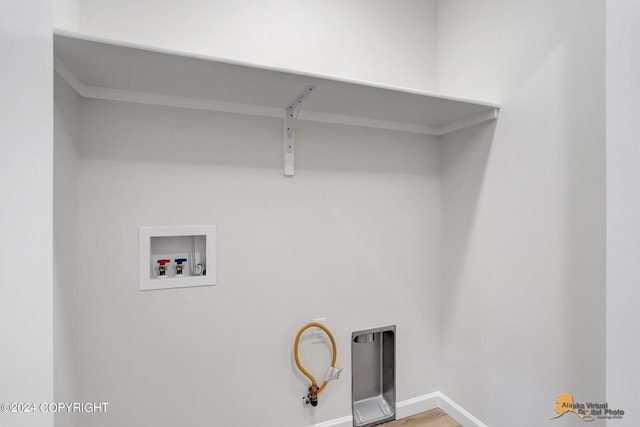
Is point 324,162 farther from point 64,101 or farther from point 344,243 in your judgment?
point 64,101

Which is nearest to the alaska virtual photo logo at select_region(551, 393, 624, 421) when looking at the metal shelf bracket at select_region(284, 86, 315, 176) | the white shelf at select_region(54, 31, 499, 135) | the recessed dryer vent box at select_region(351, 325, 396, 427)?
the recessed dryer vent box at select_region(351, 325, 396, 427)

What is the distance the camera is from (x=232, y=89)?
110 cm

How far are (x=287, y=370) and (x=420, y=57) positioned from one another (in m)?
1.72

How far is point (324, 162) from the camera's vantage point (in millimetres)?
1412

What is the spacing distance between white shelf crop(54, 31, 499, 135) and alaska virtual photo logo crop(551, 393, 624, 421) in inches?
44.0

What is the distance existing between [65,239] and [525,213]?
1.68 m

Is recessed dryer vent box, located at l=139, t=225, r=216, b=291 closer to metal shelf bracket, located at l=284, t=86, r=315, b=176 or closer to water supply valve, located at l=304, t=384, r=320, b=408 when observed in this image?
metal shelf bracket, located at l=284, t=86, r=315, b=176

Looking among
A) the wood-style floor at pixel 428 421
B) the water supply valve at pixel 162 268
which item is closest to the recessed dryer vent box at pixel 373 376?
the wood-style floor at pixel 428 421

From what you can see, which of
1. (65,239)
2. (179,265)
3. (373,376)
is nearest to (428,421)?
(373,376)

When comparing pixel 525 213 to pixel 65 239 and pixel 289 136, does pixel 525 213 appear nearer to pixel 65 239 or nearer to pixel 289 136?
pixel 289 136

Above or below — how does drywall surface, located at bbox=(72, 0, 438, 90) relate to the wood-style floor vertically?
above

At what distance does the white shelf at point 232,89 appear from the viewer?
0.87 m

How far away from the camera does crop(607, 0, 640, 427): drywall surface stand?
791 millimetres
